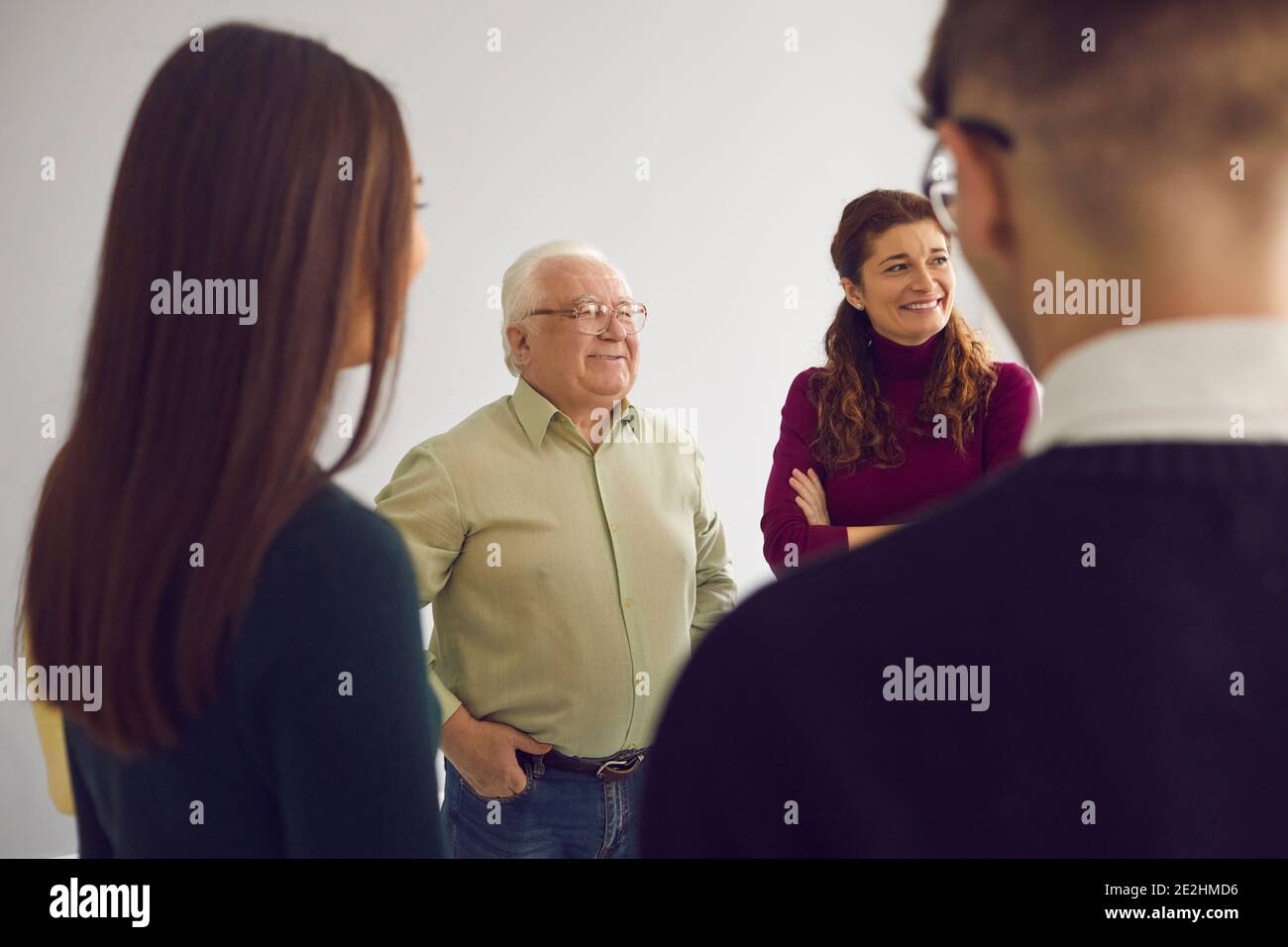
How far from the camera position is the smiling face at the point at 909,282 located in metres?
2.30

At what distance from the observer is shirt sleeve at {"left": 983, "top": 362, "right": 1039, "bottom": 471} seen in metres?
2.21

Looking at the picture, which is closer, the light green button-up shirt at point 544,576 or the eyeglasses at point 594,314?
the light green button-up shirt at point 544,576

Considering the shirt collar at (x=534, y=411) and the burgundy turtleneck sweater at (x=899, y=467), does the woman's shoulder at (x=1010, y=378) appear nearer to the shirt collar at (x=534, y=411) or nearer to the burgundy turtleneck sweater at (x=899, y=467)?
the burgundy turtleneck sweater at (x=899, y=467)

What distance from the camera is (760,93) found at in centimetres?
428

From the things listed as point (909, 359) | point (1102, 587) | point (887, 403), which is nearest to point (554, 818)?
point (887, 403)

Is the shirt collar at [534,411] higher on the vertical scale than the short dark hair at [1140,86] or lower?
higher

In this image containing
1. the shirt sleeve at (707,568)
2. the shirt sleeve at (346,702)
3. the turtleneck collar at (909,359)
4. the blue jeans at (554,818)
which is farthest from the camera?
the shirt sleeve at (707,568)

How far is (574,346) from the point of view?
7.68 feet

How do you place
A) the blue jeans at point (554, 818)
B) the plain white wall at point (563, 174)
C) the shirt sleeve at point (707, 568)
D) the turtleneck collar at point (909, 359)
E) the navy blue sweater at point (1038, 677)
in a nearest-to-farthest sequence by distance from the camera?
the navy blue sweater at point (1038, 677) < the blue jeans at point (554, 818) < the turtleneck collar at point (909, 359) < the shirt sleeve at point (707, 568) < the plain white wall at point (563, 174)

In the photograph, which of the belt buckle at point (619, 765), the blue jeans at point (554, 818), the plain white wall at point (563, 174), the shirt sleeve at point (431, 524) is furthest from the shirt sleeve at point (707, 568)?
the plain white wall at point (563, 174)

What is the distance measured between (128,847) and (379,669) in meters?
0.28

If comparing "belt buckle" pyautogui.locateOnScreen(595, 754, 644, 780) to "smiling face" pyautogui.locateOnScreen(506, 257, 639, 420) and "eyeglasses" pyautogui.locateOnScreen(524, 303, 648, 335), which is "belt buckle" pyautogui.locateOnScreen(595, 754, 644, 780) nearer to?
"smiling face" pyautogui.locateOnScreen(506, 257, 639, 420)

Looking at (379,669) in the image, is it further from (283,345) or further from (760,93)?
(760,93)
